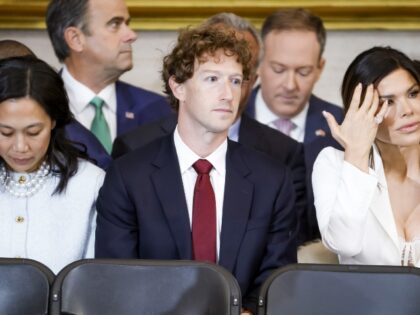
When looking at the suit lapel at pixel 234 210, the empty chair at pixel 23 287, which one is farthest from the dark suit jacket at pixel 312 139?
the empty chair at pixel 23 287

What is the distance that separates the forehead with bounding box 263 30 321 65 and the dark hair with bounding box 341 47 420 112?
2.73ft

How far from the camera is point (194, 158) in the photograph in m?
2.73

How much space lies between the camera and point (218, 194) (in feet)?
8.89

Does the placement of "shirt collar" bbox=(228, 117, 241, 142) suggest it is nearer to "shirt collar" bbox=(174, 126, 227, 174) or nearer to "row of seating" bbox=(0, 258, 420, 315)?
"shirt collar" bbox=(174, 126, 227, 174)

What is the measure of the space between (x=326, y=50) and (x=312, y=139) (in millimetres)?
643

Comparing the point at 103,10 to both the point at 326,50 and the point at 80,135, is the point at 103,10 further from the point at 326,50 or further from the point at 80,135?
the point at 326,50

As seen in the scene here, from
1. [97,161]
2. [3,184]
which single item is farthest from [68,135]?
[3,184]

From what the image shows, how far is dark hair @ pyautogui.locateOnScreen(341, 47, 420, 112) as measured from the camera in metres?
2.77

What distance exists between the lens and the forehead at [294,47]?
365 centimetres

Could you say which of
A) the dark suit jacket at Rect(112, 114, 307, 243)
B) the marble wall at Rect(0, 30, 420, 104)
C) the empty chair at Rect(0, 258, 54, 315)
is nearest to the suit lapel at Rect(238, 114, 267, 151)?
the dark suit jacket at Rect(112, 114, 307, 243)

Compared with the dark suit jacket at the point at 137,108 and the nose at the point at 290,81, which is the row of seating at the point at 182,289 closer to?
the dark suit jacket at the point at 137,108

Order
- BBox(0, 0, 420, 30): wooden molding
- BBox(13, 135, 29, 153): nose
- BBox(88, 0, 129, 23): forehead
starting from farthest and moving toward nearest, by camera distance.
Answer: BBox(0, 0, 420, 30): wooden molding → BBox(88, 0, 129, 23): forehead → BBox(13, 135, 29, 153): nose

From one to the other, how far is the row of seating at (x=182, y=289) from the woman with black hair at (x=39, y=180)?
412 mm

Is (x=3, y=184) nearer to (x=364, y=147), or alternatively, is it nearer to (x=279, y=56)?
(x=364, y=147)
